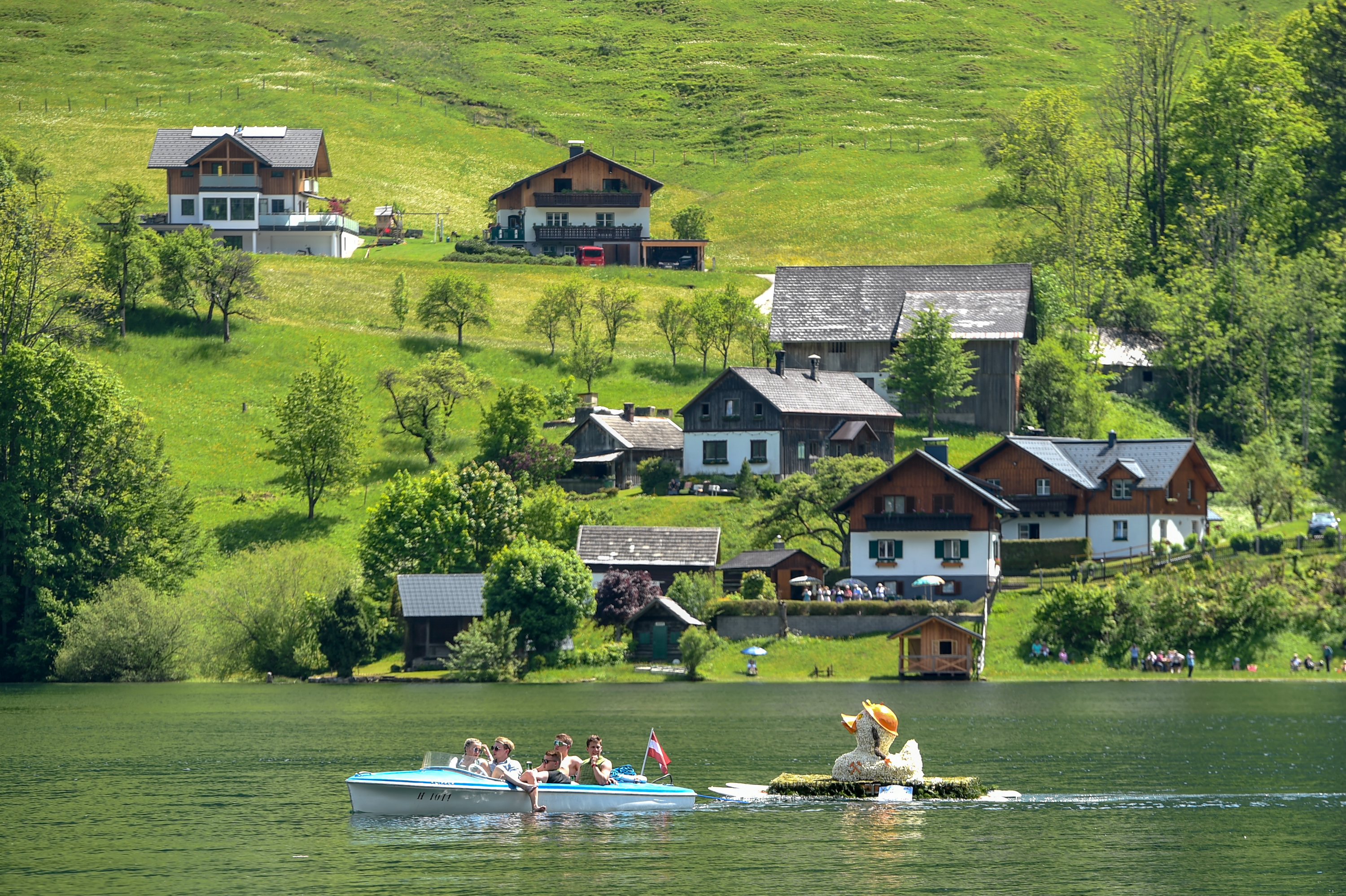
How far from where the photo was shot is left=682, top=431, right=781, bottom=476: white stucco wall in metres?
107

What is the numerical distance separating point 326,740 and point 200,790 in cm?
1115

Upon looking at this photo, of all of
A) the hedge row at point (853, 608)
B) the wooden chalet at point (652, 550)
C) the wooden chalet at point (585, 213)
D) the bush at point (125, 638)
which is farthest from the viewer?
the wooden chalet at point (585, 213)

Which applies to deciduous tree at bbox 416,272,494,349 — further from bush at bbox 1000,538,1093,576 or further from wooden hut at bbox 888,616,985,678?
wooden hut at bbox 888,616,985,678

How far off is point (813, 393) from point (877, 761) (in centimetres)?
7222

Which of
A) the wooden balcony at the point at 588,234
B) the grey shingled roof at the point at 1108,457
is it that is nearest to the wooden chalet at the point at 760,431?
the grey shingled roof at the point at 1108,457

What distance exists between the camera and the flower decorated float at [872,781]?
39.7 meters

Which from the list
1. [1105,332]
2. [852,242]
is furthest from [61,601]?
[852,242]

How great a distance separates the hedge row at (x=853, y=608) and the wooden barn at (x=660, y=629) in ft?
7.82

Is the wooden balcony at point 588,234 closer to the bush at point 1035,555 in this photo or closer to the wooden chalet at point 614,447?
the wooden chalet at point 614,447

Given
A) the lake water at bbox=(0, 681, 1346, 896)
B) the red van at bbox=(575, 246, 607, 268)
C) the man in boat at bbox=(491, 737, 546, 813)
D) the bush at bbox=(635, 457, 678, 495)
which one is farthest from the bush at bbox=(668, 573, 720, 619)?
the red van at bbox=(575, 246, 607, 268)

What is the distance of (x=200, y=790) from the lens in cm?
4312

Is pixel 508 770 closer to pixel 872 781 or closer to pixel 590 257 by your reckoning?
pixel 872 781

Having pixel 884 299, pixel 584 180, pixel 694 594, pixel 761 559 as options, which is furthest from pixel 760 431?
pixel 584 180

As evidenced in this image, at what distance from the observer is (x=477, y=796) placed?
3947 cm
